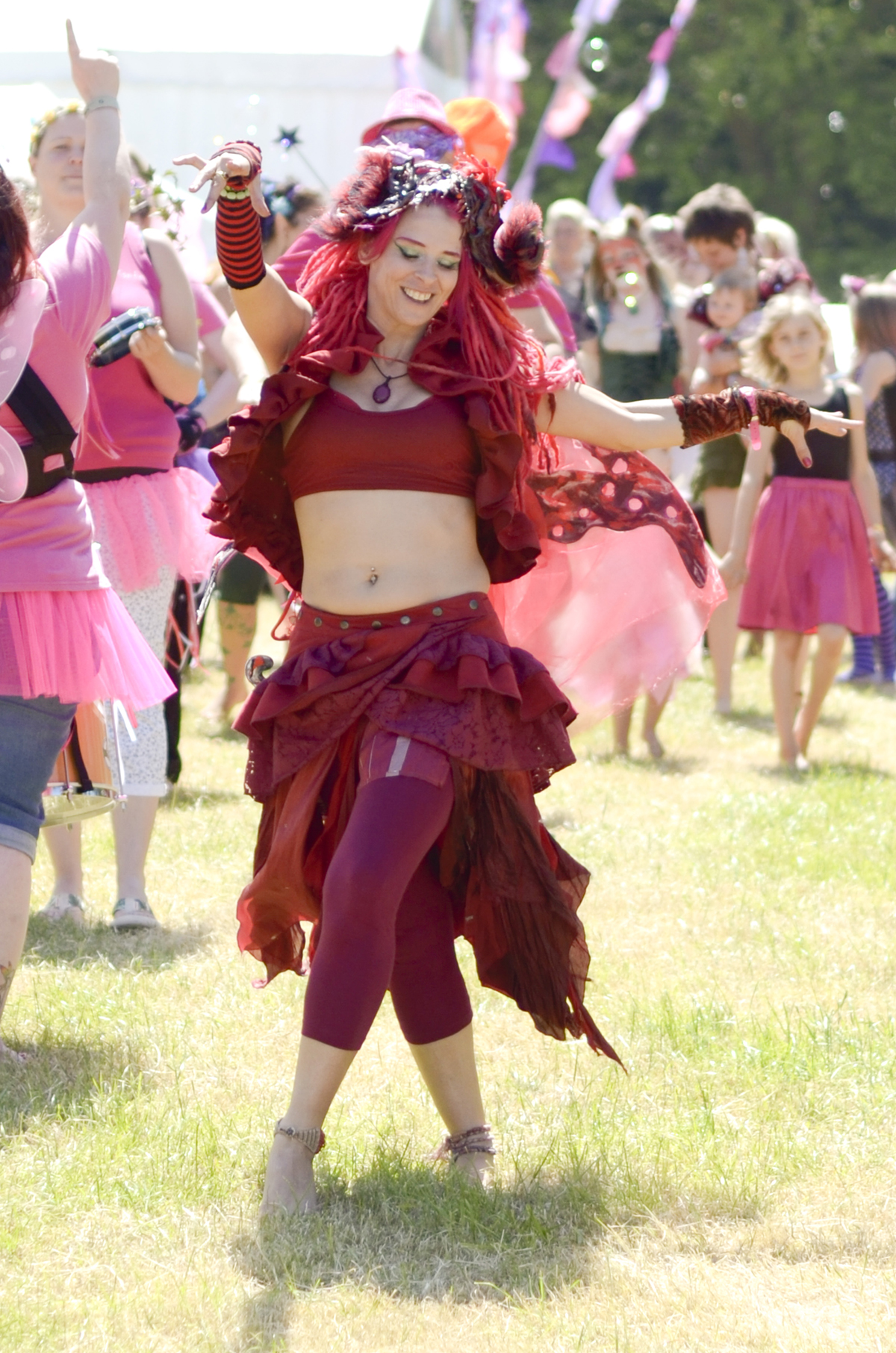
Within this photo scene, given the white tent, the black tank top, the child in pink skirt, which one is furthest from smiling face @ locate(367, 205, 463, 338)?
the white tent

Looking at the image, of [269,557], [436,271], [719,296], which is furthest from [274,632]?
[719,296]

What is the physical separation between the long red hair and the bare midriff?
0.66m

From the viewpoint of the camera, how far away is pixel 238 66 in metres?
13.3

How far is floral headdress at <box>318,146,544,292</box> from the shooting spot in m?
3.25

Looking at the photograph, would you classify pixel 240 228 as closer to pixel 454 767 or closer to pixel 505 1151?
pixel 454 767

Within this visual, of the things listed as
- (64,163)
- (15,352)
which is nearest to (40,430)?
(15,352)

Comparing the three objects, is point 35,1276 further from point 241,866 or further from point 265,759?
point 241,866

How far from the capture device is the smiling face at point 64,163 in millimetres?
4668

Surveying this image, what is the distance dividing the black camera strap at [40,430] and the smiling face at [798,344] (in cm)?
456

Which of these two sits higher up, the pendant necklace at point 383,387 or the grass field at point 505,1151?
the pendant necklace at point 383,387

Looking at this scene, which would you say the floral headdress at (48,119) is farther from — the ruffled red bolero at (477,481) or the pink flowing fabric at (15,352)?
the ruffled red bolero at (477,481)

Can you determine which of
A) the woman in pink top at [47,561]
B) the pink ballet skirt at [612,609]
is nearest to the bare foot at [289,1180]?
the woman in pink top at [47,561]

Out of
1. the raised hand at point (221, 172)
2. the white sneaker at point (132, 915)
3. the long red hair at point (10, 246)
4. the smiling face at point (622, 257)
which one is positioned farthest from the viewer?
the smiling face at point (622, 257)

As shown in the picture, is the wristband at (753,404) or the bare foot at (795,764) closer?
the wristband at (753,404)
